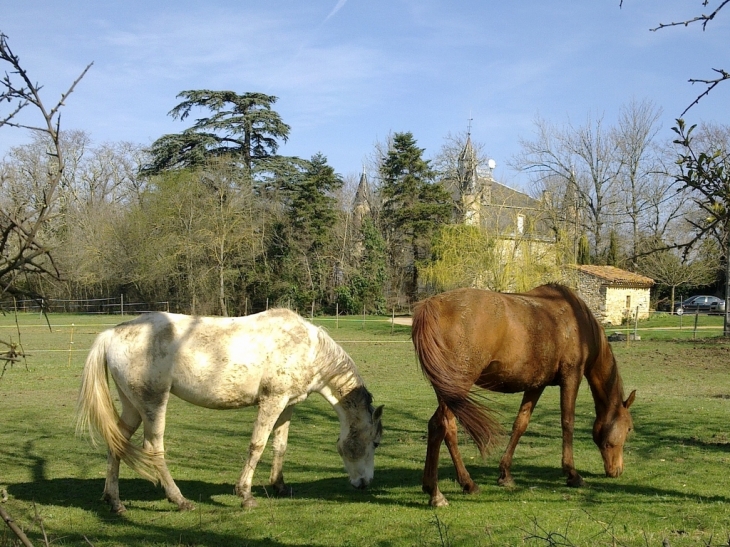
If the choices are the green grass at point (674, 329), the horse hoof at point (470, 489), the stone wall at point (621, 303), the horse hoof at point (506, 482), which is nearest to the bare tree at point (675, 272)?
the stone wall at point (621, 303)

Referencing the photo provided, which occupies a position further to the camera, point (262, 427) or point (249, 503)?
point (262, 427)

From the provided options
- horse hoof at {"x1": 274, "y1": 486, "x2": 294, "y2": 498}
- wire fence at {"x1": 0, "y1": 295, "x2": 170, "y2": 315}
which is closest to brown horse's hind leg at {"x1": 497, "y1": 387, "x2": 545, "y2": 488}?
horse hoof at {"x1": 274, "y1": 486, "x2": 294, "y2": 498}

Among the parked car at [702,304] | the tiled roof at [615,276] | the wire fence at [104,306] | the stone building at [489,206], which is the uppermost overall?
the stone building at [489,206]

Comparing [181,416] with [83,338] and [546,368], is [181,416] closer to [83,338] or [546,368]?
[546,368]

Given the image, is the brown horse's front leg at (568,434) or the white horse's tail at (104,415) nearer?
the white horse's tail at (104,415)

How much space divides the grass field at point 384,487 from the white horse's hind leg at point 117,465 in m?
0.14

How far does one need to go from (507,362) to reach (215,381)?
2.73m

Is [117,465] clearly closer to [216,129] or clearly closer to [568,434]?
[568,434]

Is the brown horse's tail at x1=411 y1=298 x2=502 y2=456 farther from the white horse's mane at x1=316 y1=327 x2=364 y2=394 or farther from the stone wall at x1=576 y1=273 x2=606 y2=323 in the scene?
the stone wall at x1=576 y1=273 x2=606 y2=323

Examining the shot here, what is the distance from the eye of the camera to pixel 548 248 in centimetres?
3155

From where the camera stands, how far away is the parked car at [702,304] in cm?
4778

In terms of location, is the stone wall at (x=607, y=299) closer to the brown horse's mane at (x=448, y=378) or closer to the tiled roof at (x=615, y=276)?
the tiled roof at (x=615, y=276)

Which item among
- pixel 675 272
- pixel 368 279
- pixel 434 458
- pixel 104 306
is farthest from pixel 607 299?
pixel 434 458

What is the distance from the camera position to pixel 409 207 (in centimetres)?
4766
